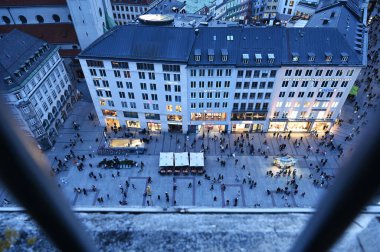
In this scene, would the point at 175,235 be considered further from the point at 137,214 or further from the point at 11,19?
the point at 11,19

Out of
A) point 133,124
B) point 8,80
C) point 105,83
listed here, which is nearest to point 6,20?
point 8,80

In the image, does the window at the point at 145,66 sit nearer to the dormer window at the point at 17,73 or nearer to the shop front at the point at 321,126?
the dormer window at the point at 17,73

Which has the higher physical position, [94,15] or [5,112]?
A: [5,112]

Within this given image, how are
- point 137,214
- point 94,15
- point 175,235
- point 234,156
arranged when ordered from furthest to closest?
point 94,15, point 234,156, point 137,214, point 175,235

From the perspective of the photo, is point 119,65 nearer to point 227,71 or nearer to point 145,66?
point 145,66

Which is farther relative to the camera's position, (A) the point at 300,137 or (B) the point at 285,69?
(A) the point at 300,137

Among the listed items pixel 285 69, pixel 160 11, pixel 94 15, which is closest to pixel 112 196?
pixel 285 69

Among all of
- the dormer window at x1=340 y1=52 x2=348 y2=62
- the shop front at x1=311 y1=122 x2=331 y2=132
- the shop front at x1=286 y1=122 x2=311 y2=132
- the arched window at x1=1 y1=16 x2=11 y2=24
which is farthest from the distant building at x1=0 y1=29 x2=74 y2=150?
the dormer window at x1=340 y1=52 x2=348 y2=62

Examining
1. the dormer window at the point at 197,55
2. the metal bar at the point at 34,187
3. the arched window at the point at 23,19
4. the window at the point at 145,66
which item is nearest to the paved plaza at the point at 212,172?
the window at the point at 145,66
